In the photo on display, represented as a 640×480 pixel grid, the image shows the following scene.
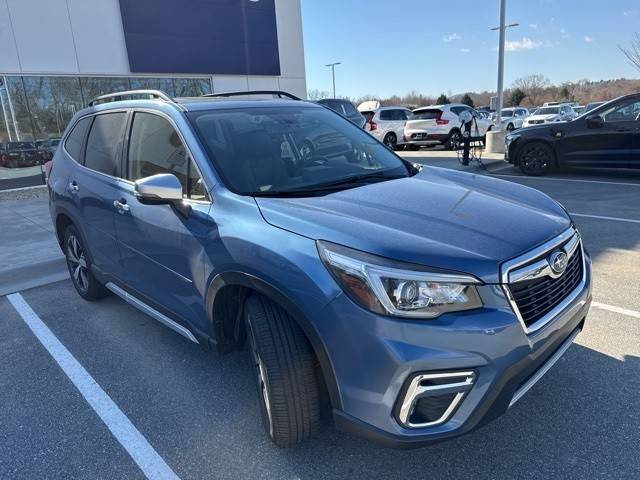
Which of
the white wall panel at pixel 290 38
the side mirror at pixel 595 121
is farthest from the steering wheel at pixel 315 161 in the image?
the white wall panel at pixel 290 38

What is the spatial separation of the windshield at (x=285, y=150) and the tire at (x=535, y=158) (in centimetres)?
784

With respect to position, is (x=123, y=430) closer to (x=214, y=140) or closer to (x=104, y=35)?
(x=214, y=140)

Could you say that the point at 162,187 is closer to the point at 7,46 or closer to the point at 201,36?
the point at 7,46

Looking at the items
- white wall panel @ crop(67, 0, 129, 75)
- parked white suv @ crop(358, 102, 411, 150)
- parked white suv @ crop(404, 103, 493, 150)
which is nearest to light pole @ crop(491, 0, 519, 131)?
parked white suv @ crop(404, 103, 493, 150)

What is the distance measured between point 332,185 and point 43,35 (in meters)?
11.7

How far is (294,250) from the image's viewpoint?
80.0 inches

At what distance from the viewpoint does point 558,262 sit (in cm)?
215

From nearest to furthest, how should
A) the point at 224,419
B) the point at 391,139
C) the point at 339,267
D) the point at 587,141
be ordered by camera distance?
the point at 339,267
the point at 224,419
the point at 587,141
the point at 391,139

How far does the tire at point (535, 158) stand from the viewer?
10.0 m

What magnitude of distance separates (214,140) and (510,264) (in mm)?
1780

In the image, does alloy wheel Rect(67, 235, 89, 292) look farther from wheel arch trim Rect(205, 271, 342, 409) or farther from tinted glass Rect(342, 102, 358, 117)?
tinted glass Rect(342, 102, 358, 117)

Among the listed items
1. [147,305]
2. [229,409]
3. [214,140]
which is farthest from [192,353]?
[214,140]

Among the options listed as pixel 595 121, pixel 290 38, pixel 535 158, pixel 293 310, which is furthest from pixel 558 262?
pixel 290 38

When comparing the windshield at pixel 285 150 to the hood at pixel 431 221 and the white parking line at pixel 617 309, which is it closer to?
the hood at pixel 431 221
